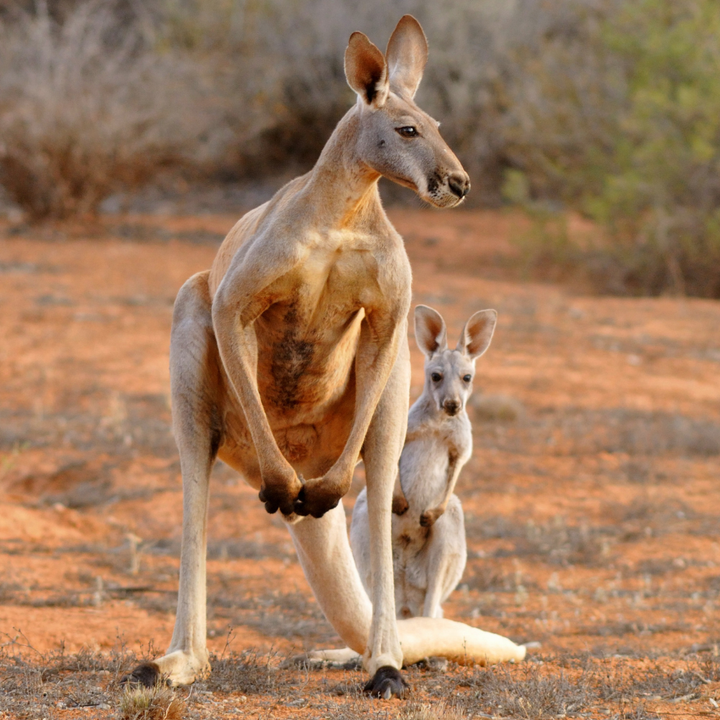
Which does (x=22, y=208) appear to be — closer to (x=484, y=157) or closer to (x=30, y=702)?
(x=484, y=157)

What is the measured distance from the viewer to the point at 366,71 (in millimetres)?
3438

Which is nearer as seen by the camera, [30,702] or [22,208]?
[30,702]

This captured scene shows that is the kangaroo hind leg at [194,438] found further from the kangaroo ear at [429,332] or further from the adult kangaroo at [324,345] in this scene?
the kangaroo ear at [429,332]

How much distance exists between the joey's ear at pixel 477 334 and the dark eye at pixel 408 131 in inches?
68.1

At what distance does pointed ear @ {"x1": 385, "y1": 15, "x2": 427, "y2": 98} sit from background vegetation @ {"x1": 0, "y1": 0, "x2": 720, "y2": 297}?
10.7 m

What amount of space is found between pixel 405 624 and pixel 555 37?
18.0 meters

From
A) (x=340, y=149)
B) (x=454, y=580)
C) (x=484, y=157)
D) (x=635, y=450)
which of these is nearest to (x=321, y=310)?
(x=340, y=149)

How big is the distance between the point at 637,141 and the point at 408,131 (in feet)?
42.8

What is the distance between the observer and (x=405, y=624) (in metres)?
4.09

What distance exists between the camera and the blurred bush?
46.6 feet

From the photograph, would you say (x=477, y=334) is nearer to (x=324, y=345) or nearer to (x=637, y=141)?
(x=324, y=345)

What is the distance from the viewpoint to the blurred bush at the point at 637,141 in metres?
14.2

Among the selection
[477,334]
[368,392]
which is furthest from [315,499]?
[477,334]

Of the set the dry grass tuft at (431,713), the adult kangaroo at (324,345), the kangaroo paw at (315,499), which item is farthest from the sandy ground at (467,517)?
the kangaroo paw at (315,499)
